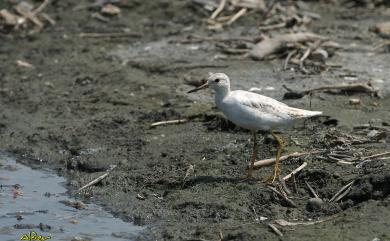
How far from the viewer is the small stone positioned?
8.09m

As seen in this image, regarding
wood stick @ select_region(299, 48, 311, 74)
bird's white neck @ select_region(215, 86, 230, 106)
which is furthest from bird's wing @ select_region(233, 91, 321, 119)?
wood stick @ select_region(299, 48, 311, 74)

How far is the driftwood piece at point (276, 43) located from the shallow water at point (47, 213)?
4.15 m

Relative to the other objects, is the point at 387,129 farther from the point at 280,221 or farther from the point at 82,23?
the point at 82,23

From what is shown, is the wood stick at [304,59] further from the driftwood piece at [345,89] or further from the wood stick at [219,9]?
the wood stick at [219,9]

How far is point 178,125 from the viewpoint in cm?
1098

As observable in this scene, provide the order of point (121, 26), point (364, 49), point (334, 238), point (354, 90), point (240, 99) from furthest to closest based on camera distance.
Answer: point (121, 26) → point (364, 49) → point (354, 90) → point (240, 99) → point (334, 238)

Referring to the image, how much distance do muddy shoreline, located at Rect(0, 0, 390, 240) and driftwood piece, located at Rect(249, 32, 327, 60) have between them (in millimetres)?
154

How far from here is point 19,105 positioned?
1239 centimetres

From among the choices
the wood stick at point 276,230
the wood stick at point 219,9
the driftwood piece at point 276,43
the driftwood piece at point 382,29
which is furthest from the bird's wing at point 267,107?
the wood stick at point 219,9

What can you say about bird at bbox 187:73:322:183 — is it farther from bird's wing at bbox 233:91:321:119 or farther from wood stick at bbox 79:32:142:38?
wood stick at bbox 79:32:142:38

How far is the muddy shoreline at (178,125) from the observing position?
8.16m

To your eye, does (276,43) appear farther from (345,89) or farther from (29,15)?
(29,15)

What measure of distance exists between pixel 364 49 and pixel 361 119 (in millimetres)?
3198

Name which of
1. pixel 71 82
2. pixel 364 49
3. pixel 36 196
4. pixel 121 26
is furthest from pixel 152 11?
pixel 36 196
